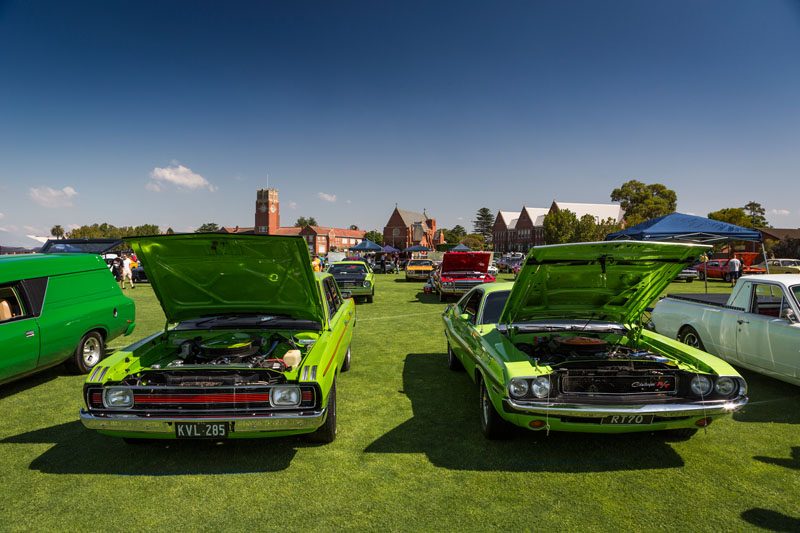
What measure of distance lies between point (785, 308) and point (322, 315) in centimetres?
571

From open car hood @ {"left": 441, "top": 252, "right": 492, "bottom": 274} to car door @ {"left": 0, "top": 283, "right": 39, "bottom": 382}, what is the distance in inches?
507

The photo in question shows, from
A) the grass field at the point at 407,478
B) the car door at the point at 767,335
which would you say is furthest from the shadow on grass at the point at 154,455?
the car door at the point at 767,335

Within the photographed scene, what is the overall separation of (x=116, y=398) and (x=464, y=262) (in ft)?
46.4

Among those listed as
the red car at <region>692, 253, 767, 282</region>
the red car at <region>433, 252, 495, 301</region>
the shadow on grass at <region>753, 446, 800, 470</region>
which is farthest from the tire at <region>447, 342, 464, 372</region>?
the red car at <region>692, 253, 767, 282</region>

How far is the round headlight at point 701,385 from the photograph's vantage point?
3514mm

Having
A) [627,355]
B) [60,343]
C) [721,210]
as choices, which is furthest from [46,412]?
[721,210]

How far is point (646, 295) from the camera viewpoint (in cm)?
469

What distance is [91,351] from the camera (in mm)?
6418

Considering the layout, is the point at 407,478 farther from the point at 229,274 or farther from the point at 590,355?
the point at 229,274

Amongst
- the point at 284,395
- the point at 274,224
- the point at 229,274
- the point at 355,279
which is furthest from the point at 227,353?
the point at 274,224

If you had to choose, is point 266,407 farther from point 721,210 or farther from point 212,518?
point 721,210

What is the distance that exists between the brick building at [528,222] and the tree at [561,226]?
17.8 m

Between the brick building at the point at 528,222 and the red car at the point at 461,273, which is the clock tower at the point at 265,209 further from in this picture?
the red car at the point at 461,273

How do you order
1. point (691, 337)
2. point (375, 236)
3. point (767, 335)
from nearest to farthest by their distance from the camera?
point (767, 335)
point (691, 337)
point (375, 236)
